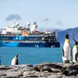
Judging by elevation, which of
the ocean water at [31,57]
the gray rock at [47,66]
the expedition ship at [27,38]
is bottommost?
the gray rock at [47,66]

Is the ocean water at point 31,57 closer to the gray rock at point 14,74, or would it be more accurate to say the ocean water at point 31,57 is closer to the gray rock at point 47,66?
the gray rock at point 47,66

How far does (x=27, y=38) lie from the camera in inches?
3501

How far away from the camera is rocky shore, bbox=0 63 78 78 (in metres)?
8.94

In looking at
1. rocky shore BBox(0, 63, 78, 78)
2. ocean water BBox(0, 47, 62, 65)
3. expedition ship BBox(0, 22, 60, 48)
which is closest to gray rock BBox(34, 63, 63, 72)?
rocky shore BBox(0, 63, 78, 78)

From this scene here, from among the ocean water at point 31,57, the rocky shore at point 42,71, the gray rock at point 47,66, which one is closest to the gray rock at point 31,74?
the rocky shore at point 42,71

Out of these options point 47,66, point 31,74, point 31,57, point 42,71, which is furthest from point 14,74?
point 31,57

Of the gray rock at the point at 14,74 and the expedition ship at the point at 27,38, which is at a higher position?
the expedition ship at the point at 27,38

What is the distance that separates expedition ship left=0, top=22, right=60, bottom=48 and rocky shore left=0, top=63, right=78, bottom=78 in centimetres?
7676

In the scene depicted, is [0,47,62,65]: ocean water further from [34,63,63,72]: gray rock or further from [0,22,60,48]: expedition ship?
[34,63,63,72]: gray rock

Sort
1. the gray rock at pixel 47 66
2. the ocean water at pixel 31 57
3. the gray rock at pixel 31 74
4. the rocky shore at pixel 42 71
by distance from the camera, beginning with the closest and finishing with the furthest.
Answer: the rocky shore at pixel 42 71, the gray rock at pixel 31 74, the gray rock at pixel 47 66, the ocean water at pixel 31 57

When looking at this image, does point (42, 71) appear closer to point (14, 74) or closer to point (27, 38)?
point (14, 74)

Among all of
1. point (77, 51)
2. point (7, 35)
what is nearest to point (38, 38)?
point (7, 35)

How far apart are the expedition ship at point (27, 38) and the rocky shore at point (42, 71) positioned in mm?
76761

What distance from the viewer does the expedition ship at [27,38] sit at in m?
87.7
